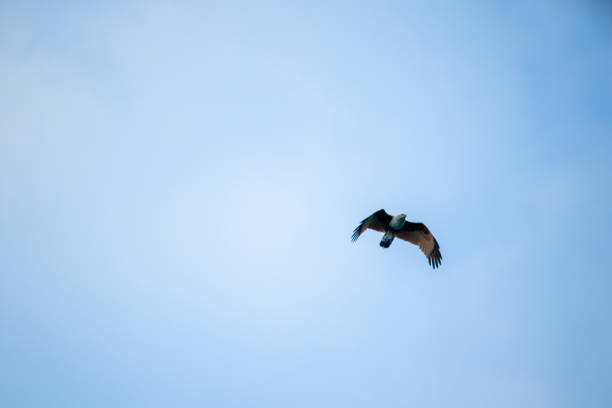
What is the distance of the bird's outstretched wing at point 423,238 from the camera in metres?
14.3

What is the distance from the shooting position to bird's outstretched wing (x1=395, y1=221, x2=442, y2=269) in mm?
14336

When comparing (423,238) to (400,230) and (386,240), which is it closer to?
(400,230)

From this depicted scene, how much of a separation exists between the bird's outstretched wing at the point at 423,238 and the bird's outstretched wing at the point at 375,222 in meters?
0.89

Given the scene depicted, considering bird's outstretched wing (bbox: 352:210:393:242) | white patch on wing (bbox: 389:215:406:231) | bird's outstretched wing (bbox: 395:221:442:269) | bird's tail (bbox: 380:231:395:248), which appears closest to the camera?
white patch on wing (bbox: 389:215:406:231)

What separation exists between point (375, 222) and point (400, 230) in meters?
1.30

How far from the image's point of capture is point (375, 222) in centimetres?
1384

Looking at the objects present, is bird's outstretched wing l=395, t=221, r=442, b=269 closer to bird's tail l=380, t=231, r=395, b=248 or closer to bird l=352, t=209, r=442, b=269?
bird l=352, t=209, r=442, b=269

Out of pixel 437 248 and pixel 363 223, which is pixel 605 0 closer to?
pixel 437 248

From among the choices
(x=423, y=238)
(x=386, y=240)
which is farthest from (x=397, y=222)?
(x=423, y=238)

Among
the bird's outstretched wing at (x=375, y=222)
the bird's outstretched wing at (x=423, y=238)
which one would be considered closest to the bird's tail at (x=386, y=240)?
the bird's outstretched wing at (x=375, y=222)

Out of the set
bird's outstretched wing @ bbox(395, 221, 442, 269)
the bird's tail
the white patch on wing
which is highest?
bird's outstretched wing @ bbox(395, 221, 442, 269)

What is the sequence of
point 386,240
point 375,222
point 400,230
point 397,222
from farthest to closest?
point 400,230 → point 375,222 → point 386,240 → point 397,222

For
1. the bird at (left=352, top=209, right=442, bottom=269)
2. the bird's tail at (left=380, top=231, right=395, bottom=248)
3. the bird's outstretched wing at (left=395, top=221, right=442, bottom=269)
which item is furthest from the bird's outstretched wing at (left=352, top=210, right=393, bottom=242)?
the bird's outstretched wing at (left=395, top=221, right=442, bottom=269)

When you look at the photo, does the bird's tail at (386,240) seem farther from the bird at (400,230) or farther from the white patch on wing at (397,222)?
the white patch on wing at (397,222)
